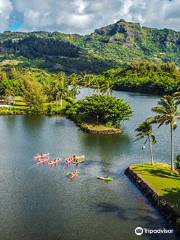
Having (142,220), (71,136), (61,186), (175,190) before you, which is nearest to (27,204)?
(61,186)

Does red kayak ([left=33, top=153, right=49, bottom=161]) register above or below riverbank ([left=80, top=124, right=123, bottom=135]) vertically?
→ below

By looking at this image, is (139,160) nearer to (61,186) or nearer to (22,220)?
(61,186)

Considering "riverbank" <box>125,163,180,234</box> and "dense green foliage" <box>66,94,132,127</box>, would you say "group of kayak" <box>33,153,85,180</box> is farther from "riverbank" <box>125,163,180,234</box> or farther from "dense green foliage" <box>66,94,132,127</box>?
"dense green foliage" <box>66,94,132,127</box>

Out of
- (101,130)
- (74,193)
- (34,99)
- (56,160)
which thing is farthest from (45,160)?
(34,99)

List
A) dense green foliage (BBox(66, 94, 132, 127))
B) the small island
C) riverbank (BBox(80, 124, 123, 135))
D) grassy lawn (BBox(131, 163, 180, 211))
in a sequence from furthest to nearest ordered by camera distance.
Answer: dense green foliage (BBox(66, 94, 132, 127))
the small island
riverbank (BBox(80, 124, 123, 135))
grassy lawn (BBox(131, 163, 180, 211))

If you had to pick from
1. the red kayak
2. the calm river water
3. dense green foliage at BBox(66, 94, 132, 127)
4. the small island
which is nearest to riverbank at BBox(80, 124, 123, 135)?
the small island

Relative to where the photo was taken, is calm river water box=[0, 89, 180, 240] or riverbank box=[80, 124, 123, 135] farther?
riverbank box=[80, 124, 123, 135]

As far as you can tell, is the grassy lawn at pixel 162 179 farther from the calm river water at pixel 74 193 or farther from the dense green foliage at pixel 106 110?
the dense green foliage at pixel 106 110
